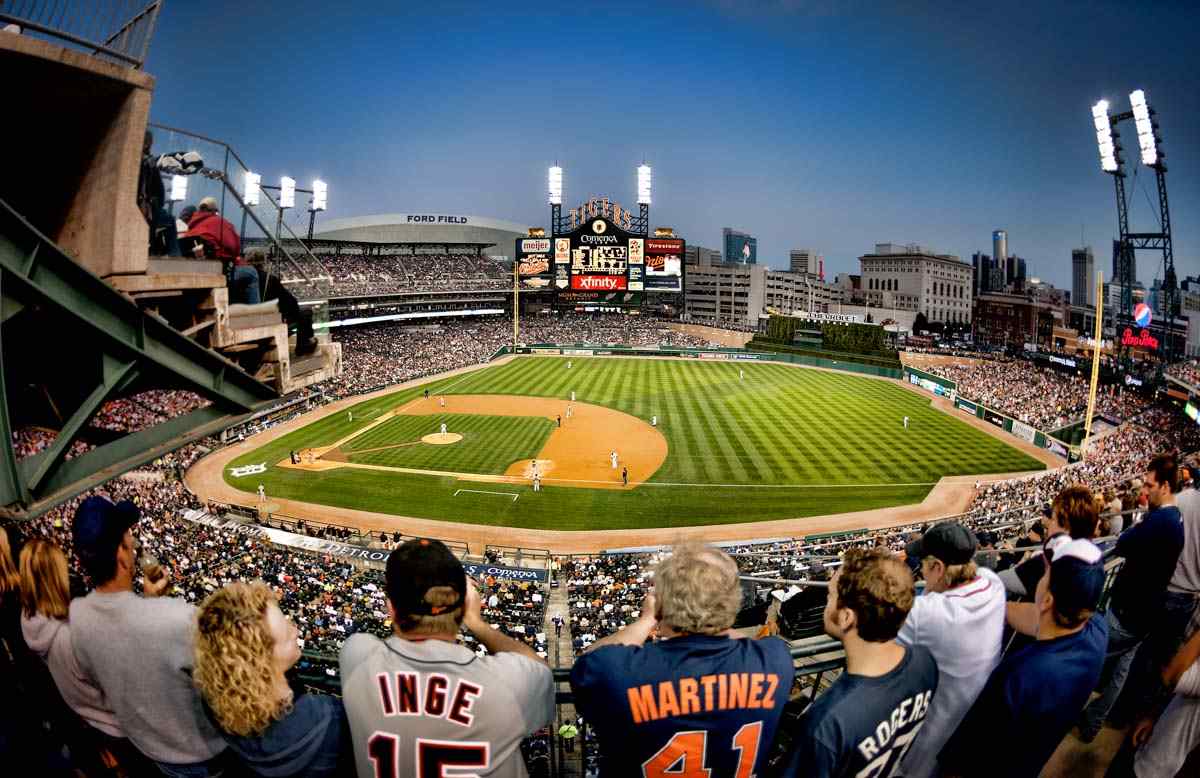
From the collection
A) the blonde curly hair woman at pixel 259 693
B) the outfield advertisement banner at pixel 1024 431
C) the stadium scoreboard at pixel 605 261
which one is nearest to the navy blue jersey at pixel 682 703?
the blonde curly hair woman at pixel 259 693

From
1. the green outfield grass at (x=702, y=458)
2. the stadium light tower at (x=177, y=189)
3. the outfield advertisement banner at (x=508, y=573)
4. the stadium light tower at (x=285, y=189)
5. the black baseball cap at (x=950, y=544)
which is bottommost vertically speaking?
the outfield advertisement banner at (x=508, y=573)

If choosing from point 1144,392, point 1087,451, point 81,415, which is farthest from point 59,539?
point 1144,392

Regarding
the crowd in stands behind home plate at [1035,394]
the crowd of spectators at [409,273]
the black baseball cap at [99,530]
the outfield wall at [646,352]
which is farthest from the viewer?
the crowd of spectators at [409,273]

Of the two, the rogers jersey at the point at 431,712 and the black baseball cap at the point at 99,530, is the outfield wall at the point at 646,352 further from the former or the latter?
the rogers jersey at the point at 431,712

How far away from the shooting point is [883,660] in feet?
8.33

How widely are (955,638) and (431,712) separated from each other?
8.15 ft

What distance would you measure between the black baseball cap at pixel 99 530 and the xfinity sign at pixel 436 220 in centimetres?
11592

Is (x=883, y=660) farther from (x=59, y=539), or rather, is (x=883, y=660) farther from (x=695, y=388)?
(x=695, y=388)

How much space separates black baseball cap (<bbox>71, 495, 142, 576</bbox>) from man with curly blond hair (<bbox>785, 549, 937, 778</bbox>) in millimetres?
3166

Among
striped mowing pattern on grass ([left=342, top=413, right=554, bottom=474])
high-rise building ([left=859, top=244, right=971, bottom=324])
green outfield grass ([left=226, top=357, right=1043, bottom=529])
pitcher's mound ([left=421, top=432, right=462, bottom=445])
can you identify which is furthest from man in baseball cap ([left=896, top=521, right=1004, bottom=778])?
high-rise building ([left=859, top=244, right=971, bottom=324])

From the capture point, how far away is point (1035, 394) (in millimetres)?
44500

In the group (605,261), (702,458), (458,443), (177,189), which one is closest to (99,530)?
(177,189)

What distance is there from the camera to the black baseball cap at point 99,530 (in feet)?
9.67

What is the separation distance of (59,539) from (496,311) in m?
74.3
